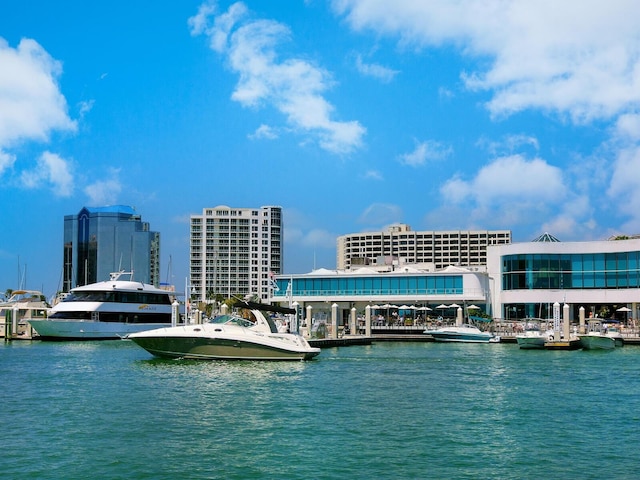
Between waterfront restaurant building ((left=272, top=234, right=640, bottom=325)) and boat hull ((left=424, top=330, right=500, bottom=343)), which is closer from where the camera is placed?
boat hull ((left=424, top=330, right=500, bottom=343))

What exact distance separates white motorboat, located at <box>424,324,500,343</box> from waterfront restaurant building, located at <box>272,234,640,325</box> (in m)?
13.4

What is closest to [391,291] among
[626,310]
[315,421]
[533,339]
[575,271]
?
[575,271]

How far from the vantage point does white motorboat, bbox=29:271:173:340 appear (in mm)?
73781

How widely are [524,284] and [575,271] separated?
5608 mm

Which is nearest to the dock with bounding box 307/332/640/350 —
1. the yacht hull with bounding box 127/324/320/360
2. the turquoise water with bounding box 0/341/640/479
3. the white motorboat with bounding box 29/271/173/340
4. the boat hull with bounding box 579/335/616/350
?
the boat hull with bounding box 579/335/616/350

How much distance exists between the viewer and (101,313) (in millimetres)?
76562

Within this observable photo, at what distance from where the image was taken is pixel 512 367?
159 ft

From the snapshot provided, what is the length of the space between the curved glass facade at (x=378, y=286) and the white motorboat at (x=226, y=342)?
47.9 metres

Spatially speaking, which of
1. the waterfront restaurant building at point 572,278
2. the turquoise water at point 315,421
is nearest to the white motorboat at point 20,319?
the turquoise water at point 315,421

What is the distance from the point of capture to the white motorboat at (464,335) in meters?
73.9

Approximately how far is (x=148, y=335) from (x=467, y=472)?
103 ft

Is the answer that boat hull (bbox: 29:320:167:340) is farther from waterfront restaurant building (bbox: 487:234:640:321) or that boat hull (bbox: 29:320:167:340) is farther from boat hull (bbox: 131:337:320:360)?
waterfront restaurant building (bbox: 487:234:640:321)

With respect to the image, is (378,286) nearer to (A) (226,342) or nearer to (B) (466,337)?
(B) (466,337)

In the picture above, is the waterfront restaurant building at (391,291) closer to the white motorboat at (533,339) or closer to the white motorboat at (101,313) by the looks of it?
the white motorboat at (101,313)
